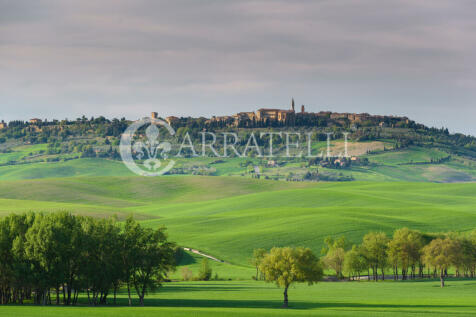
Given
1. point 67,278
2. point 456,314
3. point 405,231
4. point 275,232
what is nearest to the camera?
point 456,314

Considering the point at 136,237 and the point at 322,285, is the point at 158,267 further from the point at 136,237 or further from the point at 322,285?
the point at 322,285

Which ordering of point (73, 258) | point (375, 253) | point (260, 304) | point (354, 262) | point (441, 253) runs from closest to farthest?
point (260, 304), point (73, 258), point (441, 253), point (354, 262), point (375, 253)

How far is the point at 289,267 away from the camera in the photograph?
7900 cm

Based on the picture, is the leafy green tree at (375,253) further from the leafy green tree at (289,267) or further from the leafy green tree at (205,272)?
the leafy green tree at (289,267)

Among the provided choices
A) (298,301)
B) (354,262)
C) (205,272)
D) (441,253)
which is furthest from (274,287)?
(441,253)

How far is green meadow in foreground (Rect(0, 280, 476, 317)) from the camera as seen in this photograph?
2525 inches

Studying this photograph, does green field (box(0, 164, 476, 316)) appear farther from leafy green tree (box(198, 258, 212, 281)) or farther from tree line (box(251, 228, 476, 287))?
tree line (box(251, 228, 476, 287))

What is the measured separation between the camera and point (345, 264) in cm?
11138

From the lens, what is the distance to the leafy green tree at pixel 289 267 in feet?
258

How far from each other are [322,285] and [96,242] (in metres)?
38.5

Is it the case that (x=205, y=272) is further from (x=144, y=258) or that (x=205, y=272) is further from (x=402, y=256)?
(x=144, y=258)

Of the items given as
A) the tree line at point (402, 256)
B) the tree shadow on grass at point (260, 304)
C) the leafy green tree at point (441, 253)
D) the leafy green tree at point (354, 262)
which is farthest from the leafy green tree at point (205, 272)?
the leafy green tree at point (441, 253)

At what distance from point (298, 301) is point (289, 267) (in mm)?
4201

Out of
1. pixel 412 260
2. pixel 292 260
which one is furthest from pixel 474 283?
pixel 292 260
